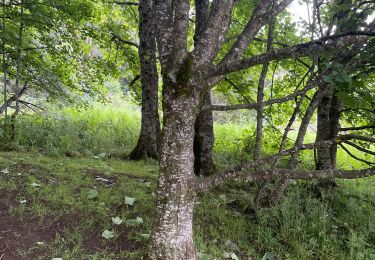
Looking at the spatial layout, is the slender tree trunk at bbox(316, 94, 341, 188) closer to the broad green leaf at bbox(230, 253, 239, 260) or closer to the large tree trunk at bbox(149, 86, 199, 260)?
the broad green leaf at bbox(230, 253, 239, 260)

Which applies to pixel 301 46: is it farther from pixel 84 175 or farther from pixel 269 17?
pixel 84 175

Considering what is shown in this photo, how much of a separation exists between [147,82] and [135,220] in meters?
3.73

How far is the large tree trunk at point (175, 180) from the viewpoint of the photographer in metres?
2.60

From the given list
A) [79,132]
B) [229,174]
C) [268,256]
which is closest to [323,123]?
Answer: [268,256]

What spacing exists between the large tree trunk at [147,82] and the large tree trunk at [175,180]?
3.69m

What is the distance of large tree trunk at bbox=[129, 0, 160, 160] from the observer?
6.53 meters

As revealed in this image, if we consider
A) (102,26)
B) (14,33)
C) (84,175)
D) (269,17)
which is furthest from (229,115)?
(269,17)

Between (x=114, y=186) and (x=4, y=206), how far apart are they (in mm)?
1410

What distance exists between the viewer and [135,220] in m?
3.56

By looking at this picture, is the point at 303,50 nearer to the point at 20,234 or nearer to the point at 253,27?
the point at 253,27

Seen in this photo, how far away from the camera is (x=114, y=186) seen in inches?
179

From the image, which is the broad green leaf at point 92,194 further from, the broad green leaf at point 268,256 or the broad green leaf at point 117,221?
the broad green leaf at point 268,256

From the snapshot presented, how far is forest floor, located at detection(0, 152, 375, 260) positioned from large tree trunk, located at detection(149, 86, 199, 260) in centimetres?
51

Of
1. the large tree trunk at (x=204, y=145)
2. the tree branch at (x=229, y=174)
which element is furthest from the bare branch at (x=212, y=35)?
the large tree trunk at (x=204, y=145)
